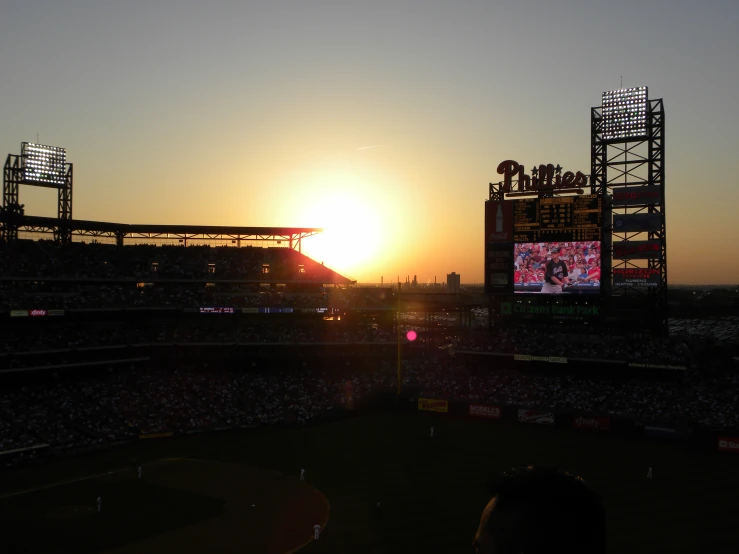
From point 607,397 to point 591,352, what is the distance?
4.74m

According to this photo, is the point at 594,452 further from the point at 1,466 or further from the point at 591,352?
the point at 1,466

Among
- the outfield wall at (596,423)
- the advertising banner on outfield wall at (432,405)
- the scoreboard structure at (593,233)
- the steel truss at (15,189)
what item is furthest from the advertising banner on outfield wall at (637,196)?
the steel truss at (15,189)

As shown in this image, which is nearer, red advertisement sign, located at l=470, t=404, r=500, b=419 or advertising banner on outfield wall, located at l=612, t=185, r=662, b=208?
red advertisement sign, located at l=470, t=404, r=500, b=419

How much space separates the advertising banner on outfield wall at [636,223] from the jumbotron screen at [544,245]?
2.30 metres

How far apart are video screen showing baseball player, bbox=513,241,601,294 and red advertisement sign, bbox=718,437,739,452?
15.5m

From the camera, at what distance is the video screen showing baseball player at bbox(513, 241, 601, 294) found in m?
51.4

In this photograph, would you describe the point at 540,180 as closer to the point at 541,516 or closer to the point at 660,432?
the point at 660,432

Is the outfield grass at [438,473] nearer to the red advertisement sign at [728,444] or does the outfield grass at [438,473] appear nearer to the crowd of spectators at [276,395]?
the red advertisement sign at [728,444]

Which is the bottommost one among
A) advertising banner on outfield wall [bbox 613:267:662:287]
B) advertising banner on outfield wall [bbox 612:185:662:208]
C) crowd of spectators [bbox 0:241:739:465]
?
crowd of spectators [bbox 0:241:739:465]

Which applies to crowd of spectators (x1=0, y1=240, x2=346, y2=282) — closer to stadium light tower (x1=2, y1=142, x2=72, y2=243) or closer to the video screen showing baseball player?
stadium light tower (x1=2, y1=142, x2=72, y2=243)

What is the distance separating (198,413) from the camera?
49.7 m

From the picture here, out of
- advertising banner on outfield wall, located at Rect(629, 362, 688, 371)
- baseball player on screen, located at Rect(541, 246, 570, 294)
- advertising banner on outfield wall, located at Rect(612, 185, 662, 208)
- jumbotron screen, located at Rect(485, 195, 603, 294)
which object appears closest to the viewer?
advertising banner on outfield wall, located at Rect(629, 362, 688, 371)

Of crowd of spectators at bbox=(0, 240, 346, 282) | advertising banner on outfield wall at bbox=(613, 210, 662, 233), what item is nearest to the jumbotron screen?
advertising banner on outfield wall at bbox=(613, 210, 662, 233)

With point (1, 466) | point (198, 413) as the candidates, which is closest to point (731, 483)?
point (198, 413)
